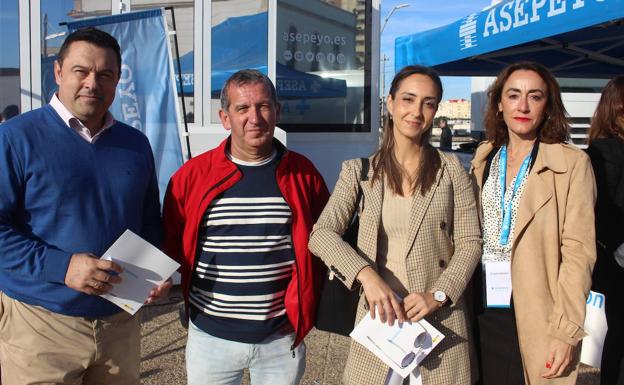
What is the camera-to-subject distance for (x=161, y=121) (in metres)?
5.05

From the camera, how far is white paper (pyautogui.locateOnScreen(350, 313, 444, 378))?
6.49ft

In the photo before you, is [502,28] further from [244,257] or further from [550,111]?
[244,257]

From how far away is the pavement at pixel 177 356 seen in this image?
3938 millimetres

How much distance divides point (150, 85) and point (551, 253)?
3.87 metres

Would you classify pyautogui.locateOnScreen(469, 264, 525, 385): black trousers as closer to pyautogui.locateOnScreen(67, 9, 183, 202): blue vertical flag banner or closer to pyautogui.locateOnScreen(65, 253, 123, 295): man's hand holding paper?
pyautogui.locateOnScreen(65, 253, 123, 295): man's hand holding paper

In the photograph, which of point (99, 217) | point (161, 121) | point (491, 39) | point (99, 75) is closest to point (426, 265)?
point (99, 217)

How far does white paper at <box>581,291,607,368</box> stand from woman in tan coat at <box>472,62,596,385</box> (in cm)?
127

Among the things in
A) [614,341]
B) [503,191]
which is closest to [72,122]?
[503,191]

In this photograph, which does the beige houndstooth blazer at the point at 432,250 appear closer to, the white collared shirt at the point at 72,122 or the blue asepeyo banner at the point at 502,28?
the white collared shirt at the point at 72,122

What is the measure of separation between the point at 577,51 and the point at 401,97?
16.3 feet

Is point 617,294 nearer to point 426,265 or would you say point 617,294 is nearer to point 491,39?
point 426,265

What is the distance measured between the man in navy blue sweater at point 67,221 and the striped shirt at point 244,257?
0.22 meters

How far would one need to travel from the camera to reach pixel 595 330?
135 inches

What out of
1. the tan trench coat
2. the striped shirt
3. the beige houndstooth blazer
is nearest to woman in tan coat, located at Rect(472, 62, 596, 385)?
the tan trench coat
